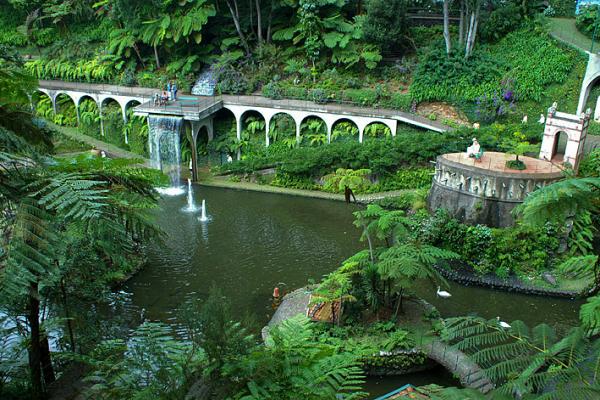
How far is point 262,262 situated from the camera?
701 inches

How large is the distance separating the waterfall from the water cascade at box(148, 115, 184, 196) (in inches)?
194

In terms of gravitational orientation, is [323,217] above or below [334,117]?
below

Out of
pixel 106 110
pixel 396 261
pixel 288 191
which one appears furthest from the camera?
pixel 106 110

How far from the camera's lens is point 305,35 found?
32.3 meters

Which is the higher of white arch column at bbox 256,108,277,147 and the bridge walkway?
white arch column at bbox 256,108,277,147

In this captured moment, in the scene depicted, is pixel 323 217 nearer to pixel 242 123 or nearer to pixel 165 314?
pixel 165 314

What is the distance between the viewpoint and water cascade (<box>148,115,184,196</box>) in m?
→ 28.6

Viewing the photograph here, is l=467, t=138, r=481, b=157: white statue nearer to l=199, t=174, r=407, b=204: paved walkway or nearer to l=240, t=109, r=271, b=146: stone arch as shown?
l=199, t=174, r=407, b=204: paved walkway

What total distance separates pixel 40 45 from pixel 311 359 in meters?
43.1

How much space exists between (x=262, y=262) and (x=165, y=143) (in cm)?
1382

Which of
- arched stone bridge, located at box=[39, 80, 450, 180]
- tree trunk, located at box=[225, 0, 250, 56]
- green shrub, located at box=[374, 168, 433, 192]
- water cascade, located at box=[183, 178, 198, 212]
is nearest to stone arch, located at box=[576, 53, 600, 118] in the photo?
arched stone bridge, located at box=[39, 80, 450, 180]

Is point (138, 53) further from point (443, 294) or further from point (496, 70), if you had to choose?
point (443, 294)

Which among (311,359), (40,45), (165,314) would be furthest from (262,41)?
(311,359)

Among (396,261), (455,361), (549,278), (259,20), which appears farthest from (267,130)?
(455,361)
